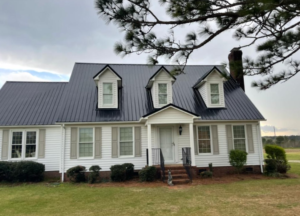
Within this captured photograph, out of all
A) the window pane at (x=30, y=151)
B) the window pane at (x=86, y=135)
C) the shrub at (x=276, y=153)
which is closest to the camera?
the window pane at (x=86, y=135)

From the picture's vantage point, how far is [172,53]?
522 centimetres

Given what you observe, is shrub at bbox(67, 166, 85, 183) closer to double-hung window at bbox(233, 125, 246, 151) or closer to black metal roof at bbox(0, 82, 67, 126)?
black metal roof at bbox(0, 82, 67, 126)

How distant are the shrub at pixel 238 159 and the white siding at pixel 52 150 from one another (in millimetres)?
9872

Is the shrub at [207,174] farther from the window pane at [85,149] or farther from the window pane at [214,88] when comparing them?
the window pane at [85,149]

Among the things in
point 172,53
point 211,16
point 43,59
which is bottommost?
point 172,53

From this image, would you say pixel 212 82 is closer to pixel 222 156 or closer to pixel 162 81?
pixel 162 81

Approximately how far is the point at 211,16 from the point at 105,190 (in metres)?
7.78

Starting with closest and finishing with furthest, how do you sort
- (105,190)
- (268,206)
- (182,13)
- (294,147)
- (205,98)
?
(182,13) → (268,206) → (105,190) → (205,98) → (294,147)

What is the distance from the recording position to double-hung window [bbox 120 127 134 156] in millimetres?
12070

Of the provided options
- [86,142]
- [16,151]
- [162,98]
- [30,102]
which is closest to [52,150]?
[16,151]

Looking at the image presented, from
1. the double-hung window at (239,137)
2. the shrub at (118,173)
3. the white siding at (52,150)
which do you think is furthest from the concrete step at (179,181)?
the white siding at (52,150)

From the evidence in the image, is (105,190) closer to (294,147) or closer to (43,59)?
(43,59)

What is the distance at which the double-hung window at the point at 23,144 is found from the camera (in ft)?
39.8

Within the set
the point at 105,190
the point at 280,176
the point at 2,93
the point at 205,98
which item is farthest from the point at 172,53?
the point at 2,93
